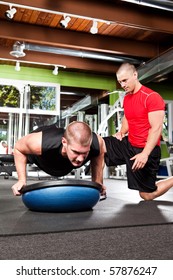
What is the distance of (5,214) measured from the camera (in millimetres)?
1639

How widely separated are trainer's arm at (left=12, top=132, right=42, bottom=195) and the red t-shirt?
0.78m

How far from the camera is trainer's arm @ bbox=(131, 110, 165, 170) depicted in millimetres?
1904

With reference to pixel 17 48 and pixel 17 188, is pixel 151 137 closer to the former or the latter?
pixel 17 188

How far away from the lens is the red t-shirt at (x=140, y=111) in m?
2.09

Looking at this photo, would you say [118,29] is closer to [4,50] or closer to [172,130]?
[4,50]

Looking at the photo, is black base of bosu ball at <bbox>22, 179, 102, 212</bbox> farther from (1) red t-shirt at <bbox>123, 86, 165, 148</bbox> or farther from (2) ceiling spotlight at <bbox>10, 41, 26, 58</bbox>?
(2) ceiling spotlight at <bbox>10, 41, 26, 58</bbox>

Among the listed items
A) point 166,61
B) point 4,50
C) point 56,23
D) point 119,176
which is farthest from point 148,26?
point 119,176

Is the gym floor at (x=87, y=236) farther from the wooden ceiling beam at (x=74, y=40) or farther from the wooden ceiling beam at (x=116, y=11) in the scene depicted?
the wooden ceiling beam at (x=74, y=40)

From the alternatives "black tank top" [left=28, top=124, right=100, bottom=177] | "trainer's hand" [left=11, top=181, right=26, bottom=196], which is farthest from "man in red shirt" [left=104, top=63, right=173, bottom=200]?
"trainer's hand" [left=11, top=181, right=26, bottom=196]

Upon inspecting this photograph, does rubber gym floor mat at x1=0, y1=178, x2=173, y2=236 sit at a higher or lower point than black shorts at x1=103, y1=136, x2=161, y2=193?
lower

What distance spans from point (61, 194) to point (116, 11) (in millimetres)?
3372

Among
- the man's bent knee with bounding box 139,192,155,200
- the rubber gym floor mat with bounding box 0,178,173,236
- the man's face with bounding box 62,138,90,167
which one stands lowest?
the man's bent knee with bounding box 139,192,155,200

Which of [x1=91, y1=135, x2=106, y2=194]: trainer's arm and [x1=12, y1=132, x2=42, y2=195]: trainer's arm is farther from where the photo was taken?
[x1=91, y1=135, x2=106, y2=194]: trainer's arm

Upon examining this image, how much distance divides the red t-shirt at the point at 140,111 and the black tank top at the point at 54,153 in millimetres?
441
